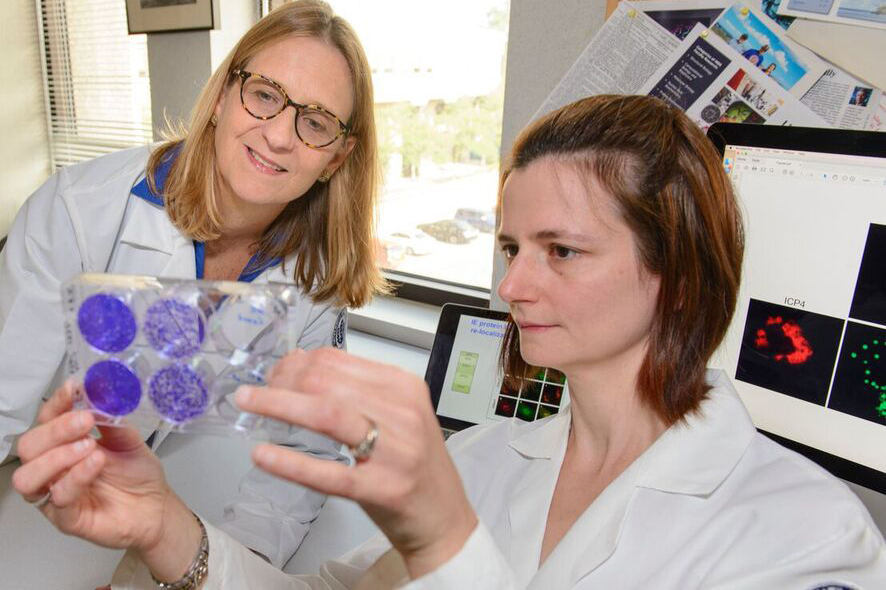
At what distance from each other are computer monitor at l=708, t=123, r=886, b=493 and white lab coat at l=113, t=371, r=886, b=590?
65mm

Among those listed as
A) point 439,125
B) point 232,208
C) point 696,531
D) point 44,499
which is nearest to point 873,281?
point 696,531

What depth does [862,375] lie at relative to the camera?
770 millimetres

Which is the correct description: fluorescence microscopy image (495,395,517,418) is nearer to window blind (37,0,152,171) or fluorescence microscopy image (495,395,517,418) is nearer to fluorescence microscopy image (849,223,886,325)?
fluorescence microscopy image (849,223,886,325)

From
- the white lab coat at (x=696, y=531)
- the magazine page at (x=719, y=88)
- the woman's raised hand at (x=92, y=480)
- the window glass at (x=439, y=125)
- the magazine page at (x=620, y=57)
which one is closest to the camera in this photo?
the woman's raised hand at (x=92, y=480)

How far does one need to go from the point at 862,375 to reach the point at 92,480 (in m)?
0.84

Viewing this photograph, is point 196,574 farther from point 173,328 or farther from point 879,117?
point 879,117

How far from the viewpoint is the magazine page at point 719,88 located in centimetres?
104

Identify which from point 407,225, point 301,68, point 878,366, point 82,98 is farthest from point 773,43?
point 82,98

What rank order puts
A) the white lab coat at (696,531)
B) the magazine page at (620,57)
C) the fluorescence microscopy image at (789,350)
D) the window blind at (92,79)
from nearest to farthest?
the white lab coat at (696,531) → the fluorescence microscopy image at (789,350) → the magazine page at (620,57) → the window blind at (92,79)

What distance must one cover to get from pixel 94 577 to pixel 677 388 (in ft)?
2.84

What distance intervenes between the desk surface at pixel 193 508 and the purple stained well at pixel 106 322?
56 centimetres

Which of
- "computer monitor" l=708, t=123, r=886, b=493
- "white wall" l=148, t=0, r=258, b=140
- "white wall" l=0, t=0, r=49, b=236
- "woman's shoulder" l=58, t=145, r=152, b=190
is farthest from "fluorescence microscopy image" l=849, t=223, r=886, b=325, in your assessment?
"white wall" l=0, t=0, r=49, b=236

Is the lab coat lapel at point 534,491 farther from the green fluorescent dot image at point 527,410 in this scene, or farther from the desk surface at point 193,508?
the desk surface at point 193,508

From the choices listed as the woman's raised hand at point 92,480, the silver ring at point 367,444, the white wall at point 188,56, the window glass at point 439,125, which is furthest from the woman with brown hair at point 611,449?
the white wall at point 188,56
